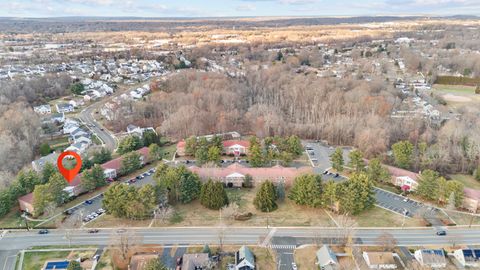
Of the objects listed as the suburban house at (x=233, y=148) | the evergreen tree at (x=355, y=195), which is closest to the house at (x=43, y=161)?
the suburban house at (x=233, y=148)

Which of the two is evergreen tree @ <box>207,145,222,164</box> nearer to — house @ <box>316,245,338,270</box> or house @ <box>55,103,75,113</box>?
house @ <box>316,245,338,270</box>

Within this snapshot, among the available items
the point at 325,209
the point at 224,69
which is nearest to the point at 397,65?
the point at 224,69

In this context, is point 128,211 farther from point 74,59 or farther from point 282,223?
point 74,59

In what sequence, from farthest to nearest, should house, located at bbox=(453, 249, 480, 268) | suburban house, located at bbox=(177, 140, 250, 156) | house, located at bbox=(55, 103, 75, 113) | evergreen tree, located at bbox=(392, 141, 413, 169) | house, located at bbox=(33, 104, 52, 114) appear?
1. house, located at bbox=(55, 103, 75, 113)
2. house, located at bbox=(33, 104, 52, 114)
3. suburban house, located at bbox=(177, 140, 250, 156)
4. evergreen tree, located at bbox=(392, 141, 413, 169)
5. house, located at bbox=(453, 249, 480, 268)

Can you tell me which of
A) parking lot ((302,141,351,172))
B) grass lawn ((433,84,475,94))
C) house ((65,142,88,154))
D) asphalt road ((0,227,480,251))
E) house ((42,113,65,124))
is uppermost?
grass lawn ((433,84,475,94))

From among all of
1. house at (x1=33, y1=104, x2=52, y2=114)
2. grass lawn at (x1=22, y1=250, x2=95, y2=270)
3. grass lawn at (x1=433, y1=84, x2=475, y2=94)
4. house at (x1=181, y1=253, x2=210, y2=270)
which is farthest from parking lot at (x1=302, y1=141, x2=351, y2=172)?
grass lawn at (x1=433, y1=84, x2=475, y2=94)

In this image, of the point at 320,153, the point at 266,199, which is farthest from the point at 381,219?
the point at 320,153
